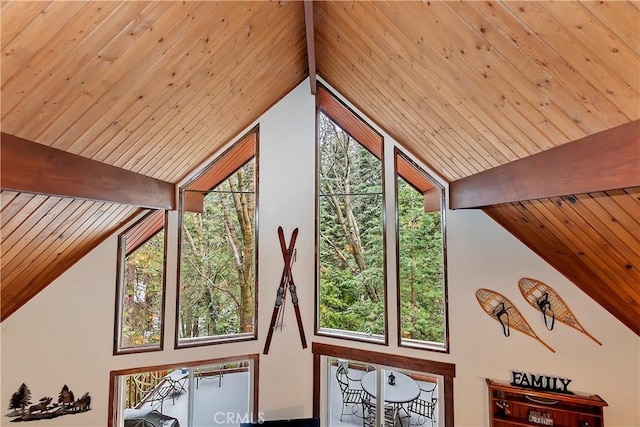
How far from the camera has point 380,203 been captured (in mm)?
4930

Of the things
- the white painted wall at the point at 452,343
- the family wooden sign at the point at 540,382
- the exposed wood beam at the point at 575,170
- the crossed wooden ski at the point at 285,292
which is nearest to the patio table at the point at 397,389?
the white painted wall at the point at 452,343

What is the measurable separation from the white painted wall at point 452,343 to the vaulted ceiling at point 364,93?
212 mm

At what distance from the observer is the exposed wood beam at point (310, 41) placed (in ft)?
10.8

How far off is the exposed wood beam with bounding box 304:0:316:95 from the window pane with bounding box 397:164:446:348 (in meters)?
1.76

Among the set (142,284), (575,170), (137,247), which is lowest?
(142,284)

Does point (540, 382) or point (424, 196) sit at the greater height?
point (424, 196)

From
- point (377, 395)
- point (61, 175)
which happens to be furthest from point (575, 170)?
point (377, 395)

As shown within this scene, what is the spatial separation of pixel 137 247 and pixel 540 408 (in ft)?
16.0

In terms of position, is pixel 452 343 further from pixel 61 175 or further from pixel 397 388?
pixel 61 175

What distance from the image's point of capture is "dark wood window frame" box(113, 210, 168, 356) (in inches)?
172

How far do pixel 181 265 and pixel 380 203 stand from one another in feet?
8.87

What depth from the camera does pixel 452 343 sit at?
4.27 meters

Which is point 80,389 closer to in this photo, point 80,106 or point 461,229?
point 80,106

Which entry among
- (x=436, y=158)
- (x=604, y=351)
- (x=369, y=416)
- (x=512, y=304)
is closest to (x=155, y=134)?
(x=436, y=158)
